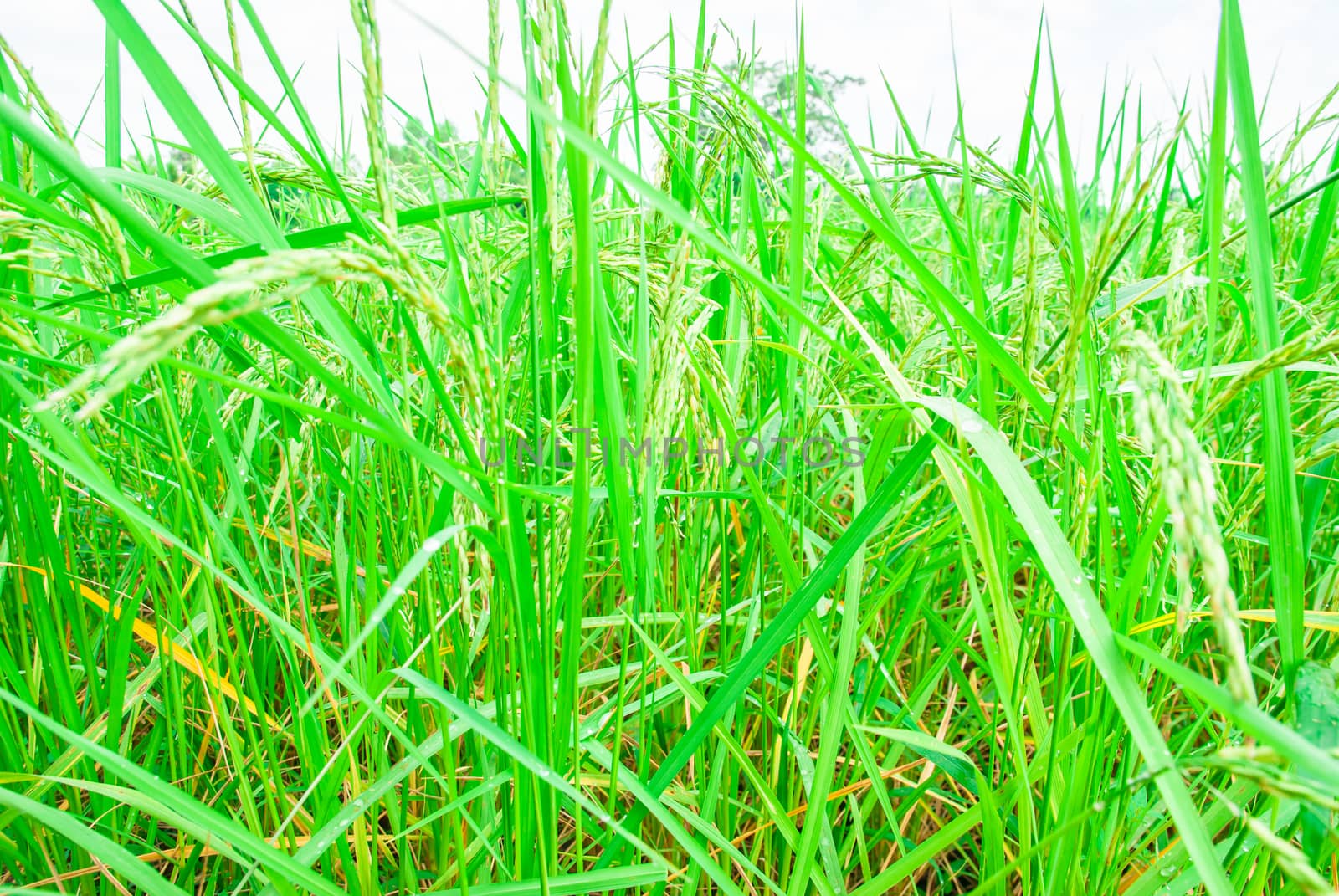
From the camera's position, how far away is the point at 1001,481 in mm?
621

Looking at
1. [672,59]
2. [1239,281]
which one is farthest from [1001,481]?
[1239,281]

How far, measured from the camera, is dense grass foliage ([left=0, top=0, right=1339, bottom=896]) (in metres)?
0.53

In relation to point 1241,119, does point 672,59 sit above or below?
above

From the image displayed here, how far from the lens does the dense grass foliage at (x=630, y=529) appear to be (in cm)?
53

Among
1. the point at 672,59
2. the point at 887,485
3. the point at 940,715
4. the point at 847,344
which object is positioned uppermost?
the point at 672,59

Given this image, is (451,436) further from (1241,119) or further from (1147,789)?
(1147,789)

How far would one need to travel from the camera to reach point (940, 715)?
139cm

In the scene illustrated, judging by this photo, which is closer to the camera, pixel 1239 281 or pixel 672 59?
pixel 672 59

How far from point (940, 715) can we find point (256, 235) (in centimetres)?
133

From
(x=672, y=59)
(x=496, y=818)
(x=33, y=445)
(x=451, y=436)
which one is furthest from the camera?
(x=672, y=59)

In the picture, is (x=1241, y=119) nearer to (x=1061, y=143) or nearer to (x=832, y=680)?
(x=1061, y=143)

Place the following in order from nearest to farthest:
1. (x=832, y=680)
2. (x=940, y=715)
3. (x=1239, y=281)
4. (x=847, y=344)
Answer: (x=832, y=680) < (x=940, y=715) < (x=847, y=344) < (x=1239, y=281)

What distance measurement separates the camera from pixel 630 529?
2.35ft

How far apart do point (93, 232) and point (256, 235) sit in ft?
0.66
